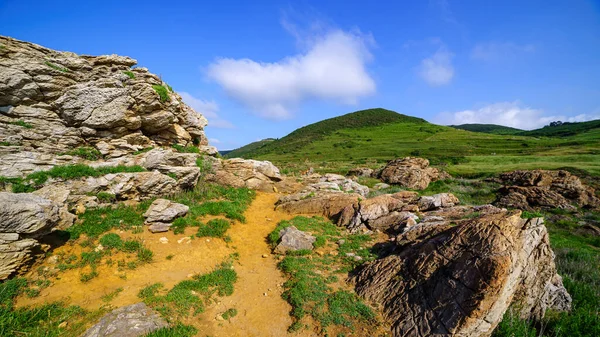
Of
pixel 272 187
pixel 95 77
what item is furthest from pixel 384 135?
pixel 95 77

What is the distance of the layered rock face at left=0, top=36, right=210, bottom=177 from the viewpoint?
15320 mm

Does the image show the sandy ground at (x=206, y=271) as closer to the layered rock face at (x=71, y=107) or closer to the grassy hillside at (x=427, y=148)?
the layered rock face at (x=71, y=107)

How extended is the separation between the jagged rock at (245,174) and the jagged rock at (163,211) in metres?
7.48

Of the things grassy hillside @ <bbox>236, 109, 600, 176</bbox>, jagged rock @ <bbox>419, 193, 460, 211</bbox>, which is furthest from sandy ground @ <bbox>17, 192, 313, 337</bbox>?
grassy hillside @ <bbox>236, 109, 600, 176</bbox>

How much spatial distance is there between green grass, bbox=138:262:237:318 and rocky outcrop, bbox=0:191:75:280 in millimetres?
4860

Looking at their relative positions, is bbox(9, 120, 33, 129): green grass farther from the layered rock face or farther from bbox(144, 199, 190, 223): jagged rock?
bbox(144, 199, 190, 223): jagged rock

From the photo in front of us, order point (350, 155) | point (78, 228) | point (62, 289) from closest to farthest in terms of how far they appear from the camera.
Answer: point (62, 289) → point (78, 228) → point (350, 155)

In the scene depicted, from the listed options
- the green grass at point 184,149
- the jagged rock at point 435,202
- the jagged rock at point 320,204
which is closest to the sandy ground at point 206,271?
the jagged rock at point 320,204

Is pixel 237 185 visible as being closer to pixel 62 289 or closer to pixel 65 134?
pixel 65 134

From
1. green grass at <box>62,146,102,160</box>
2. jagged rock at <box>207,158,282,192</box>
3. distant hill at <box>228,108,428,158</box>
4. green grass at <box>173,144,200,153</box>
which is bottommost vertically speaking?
jagged rock at <box>207,158,282,192</box>

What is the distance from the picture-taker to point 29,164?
47.8 feet

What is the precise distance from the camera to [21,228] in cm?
972

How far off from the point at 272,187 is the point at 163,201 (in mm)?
11495

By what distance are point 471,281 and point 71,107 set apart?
2519cm
